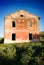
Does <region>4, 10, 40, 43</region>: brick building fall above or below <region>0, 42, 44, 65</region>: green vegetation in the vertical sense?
above

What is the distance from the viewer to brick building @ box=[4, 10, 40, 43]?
26.9m

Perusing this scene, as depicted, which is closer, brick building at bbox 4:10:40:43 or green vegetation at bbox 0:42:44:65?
green vegetation at bbox 0:42:44:65

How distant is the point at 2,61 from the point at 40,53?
516cm

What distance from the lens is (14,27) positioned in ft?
89.7

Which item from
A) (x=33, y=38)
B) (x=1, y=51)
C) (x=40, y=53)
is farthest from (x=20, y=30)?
(x=40, y=53)

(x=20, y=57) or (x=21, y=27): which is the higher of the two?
(x=21, y=27)

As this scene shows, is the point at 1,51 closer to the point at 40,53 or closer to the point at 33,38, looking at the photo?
the point at 40,53

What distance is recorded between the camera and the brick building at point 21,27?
26922 mm

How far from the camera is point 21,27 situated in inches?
1077

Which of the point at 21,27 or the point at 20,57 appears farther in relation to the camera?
the point at 21,27

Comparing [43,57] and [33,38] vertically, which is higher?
[33,38]

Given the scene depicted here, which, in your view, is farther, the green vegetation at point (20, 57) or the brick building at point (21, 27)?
the brick building at point (21, 27)

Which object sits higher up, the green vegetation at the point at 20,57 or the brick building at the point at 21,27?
the brick building at the point at 21,27

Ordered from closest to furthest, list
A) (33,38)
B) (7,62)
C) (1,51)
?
(7,62) < (1,51) < (33,38)
